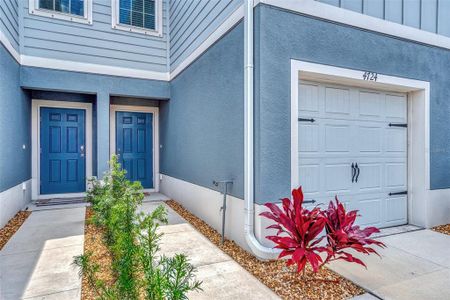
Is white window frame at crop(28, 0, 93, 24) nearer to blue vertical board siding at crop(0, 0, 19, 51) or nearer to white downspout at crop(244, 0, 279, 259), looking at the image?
blue vertical board siding at crop(0, 0, 19, 51)

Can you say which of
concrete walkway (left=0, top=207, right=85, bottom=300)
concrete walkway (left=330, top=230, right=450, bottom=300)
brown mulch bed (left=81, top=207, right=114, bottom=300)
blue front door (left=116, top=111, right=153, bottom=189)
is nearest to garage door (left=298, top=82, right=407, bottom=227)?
concrete walkway (left=330, top=230, right=450, bottom=300)

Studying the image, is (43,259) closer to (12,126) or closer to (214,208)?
(214,208)

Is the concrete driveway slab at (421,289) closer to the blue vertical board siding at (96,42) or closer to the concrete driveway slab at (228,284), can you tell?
the concrete driveway slab at (228,284)

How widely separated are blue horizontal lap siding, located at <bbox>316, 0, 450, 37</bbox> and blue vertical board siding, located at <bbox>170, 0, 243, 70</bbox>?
1.41m

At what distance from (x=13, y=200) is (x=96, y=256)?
2.68 meters

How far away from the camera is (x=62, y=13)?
557 centimetres

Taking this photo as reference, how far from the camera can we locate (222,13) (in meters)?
3.94

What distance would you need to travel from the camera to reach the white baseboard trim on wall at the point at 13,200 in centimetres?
415

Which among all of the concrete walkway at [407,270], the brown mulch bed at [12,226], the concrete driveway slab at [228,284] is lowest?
the concrete driveway slab at [228,284]

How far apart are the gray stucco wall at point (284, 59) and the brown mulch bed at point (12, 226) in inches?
135

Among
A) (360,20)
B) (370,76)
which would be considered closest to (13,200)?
(370,76)

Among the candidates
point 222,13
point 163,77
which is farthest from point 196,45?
point 163,77

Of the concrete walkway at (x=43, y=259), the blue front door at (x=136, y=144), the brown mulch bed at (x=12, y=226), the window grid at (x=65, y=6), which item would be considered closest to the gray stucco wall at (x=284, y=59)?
the concrete walkway at (x=43, y=259)

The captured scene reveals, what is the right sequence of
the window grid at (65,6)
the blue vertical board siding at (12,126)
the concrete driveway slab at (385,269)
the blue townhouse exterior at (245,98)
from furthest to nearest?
the window grid at (65,6) < the blue vertical board siding at (12,126) < the blue townhouse exterior at (245,98) < the concrete driveway slab at (385,269)
